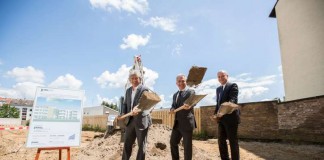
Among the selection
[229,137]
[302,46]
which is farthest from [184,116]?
[302,46]

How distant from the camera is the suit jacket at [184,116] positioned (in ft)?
14.4

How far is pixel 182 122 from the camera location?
445 cm

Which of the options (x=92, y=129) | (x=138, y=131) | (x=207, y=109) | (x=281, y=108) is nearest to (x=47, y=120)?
(x=138, y=131)

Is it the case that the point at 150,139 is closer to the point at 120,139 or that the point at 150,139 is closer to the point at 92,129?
the point at 120,139

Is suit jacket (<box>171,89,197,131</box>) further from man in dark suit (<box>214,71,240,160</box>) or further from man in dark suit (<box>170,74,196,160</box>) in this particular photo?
man in dark suit (<box>214,71,240,160</box>)

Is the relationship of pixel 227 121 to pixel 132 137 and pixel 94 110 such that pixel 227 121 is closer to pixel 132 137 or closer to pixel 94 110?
pixel 132 137

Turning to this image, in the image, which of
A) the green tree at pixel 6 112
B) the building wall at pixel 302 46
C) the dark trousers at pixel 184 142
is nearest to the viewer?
the dark trousers at pixel 184 142

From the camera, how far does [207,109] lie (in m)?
14.5

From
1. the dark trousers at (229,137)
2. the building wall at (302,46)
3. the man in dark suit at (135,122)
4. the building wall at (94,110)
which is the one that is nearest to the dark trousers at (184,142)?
the man in dark suit at (135,122)

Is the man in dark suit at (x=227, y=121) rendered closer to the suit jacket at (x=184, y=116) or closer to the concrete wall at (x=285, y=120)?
the suit jacket at (x=184, y=116)

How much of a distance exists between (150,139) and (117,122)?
238cm

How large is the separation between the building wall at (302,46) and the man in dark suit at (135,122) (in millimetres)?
11120

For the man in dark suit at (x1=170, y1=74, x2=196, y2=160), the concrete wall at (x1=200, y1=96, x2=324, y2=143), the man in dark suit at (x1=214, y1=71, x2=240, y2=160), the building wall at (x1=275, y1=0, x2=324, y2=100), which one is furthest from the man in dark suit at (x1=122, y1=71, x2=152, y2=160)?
the building wall at (x1=275, y1=0, x2=324, y2=100)

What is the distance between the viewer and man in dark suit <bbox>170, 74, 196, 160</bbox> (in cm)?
434
